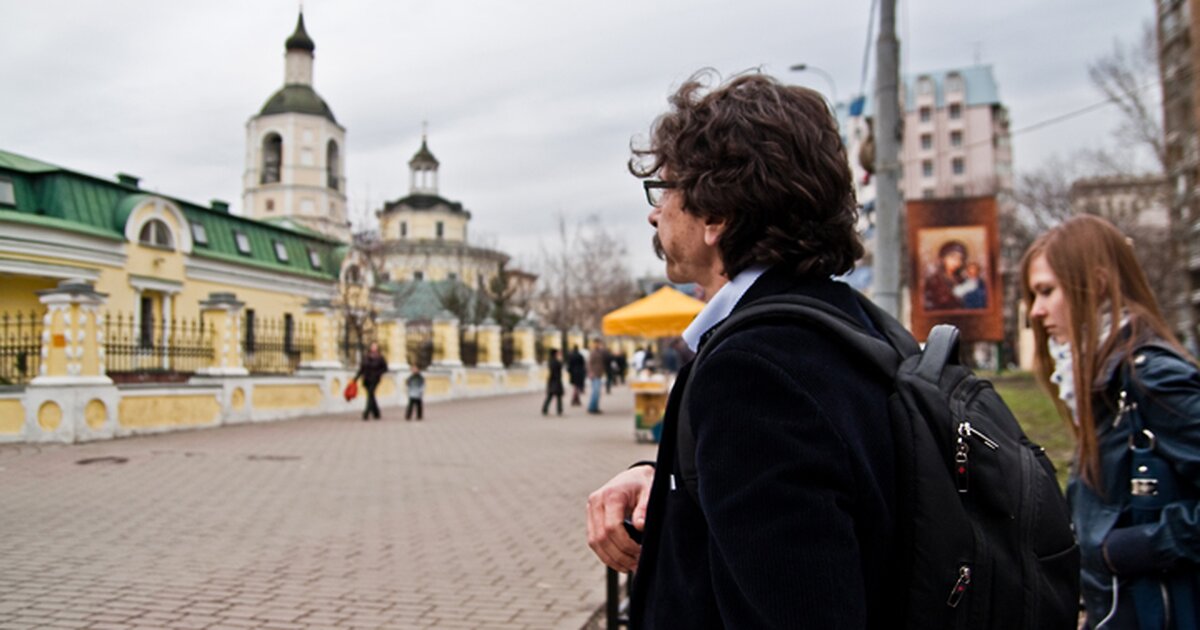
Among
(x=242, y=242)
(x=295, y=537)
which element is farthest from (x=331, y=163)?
(x=295, y=537)

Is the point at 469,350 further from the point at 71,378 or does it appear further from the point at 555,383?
the point at 71,378

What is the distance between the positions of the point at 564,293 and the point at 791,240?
1858 inches

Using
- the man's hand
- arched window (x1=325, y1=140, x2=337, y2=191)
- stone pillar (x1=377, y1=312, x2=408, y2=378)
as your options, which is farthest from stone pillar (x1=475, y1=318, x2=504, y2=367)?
the man's hand

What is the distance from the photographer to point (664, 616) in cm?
144

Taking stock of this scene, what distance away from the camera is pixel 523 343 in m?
40.4

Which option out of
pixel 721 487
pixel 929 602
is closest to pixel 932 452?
pixel 929 602

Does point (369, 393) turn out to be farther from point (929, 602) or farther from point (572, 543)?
point (929, 602)

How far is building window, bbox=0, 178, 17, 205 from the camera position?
93.7ft

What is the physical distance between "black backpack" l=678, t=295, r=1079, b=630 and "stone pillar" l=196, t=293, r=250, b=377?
19.6 metres

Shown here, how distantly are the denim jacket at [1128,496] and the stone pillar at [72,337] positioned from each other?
15.9 m

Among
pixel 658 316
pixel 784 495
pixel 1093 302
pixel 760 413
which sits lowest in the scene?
pixel 784 495

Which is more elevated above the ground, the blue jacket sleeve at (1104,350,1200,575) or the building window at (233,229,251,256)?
the building window at (233,229,251,256)

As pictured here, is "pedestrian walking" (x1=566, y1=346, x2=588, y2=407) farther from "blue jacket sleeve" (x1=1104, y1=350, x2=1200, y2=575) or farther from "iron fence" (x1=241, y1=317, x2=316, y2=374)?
"blue jacket sleeve" (x1=1104, y1=350, x2=1200, y2=575)

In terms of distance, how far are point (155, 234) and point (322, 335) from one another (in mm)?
15504
